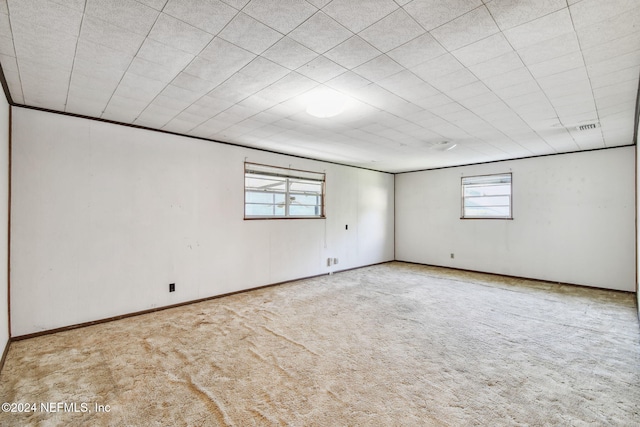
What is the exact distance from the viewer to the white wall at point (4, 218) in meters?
2.75

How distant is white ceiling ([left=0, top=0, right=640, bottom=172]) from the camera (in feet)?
5.74

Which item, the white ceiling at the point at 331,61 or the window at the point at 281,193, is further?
the window at the point at 281,193

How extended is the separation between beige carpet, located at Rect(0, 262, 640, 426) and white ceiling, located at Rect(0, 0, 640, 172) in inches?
101

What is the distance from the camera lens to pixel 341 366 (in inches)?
104

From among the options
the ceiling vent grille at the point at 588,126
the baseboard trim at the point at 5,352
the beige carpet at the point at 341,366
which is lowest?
the beige carpet at the point at 341,366

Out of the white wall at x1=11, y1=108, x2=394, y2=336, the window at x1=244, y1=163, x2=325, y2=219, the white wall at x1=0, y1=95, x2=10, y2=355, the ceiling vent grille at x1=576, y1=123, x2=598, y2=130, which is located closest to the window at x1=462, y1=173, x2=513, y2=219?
→ the ceiling vent grille at x1=576, y1=123, x2=598, y2=130

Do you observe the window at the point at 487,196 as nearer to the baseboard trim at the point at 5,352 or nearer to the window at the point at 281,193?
the window at the point at 281,193

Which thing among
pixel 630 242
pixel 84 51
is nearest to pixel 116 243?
pixel 84 51

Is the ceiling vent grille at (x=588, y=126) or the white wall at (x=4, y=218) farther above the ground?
the ceiling vent grille at (x=588, y=126)

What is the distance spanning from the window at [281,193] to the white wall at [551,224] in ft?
10.6

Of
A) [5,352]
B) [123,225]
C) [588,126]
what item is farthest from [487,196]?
[5,352]

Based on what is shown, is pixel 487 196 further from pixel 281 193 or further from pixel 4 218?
pixel 4 218

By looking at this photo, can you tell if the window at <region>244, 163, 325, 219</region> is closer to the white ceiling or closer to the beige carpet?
the white ceiling

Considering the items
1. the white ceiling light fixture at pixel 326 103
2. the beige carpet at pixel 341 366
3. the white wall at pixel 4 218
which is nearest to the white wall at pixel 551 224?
the beige carpet at pixel 341 366
